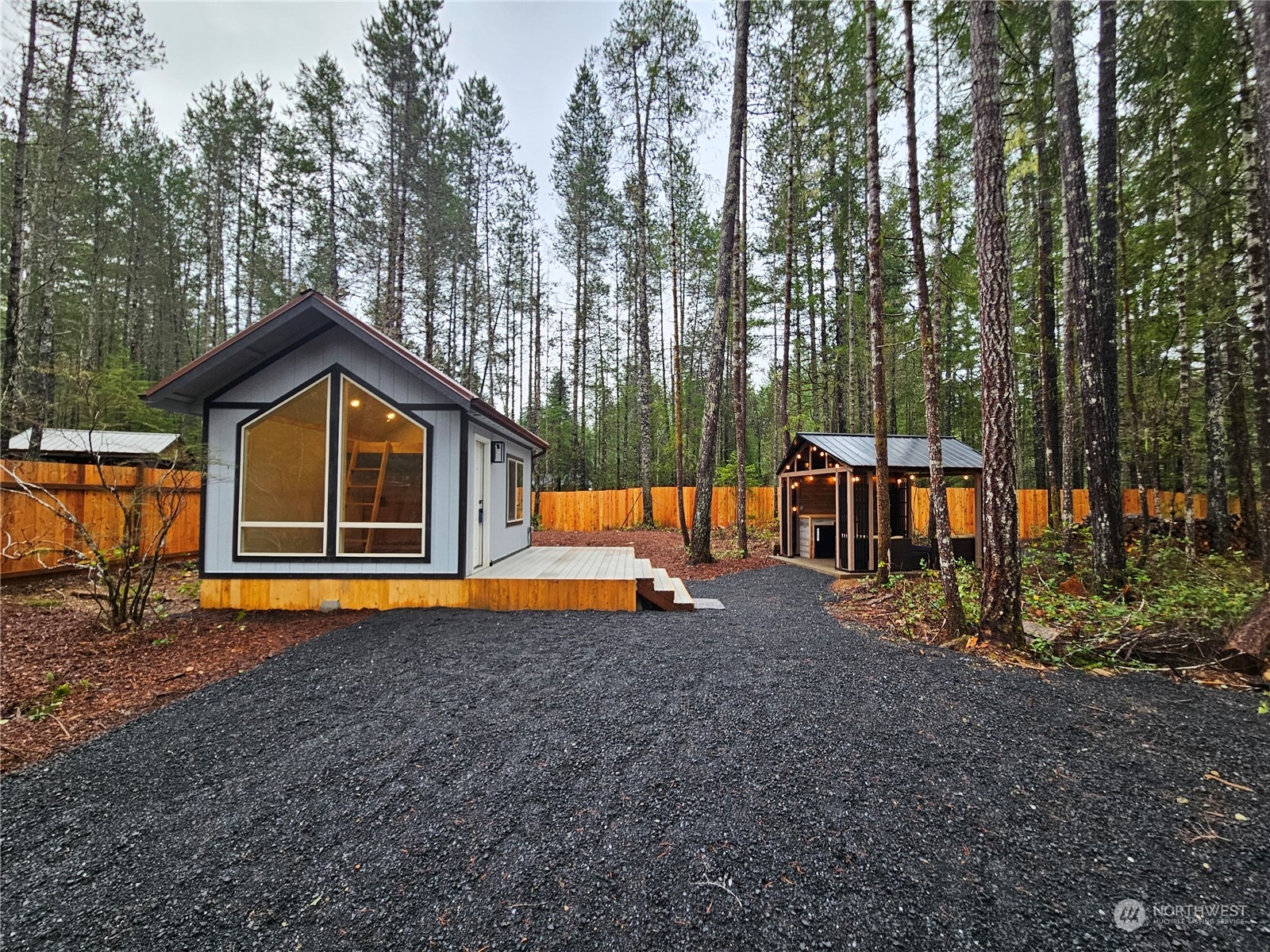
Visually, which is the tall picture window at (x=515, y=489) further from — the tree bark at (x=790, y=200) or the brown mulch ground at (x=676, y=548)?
the tree bark at (x=790, y=200)

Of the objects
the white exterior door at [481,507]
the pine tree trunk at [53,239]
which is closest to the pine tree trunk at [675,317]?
the white exterior door at [481,507]

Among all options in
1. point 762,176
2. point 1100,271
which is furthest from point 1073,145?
point 762,176

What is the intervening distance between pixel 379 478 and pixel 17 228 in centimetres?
901

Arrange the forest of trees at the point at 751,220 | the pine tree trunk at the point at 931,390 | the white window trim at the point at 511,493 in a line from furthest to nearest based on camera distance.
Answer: the white window trim at the point at 511,493
the forest of trees at the point at 751,220
the pine tree trunk at the point at 931,390

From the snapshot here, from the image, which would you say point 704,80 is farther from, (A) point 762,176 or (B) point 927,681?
(B) point 927,681

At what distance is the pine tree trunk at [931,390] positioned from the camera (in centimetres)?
426

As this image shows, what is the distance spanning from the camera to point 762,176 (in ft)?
39.8

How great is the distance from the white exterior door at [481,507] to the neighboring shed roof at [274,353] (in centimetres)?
60

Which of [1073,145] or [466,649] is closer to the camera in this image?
[466,649]

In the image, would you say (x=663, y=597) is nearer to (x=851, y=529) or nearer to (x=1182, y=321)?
(x=851, y=529)

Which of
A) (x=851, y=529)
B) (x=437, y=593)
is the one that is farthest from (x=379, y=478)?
(x=851, y=529)

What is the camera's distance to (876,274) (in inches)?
246

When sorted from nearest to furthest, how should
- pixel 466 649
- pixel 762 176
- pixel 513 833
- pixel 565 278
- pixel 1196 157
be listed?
pixel 513 833 < pixel 466 649 < pixel 1196 157 < pixel 762 176 < pixel 565 278

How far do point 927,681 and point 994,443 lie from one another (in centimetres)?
214
